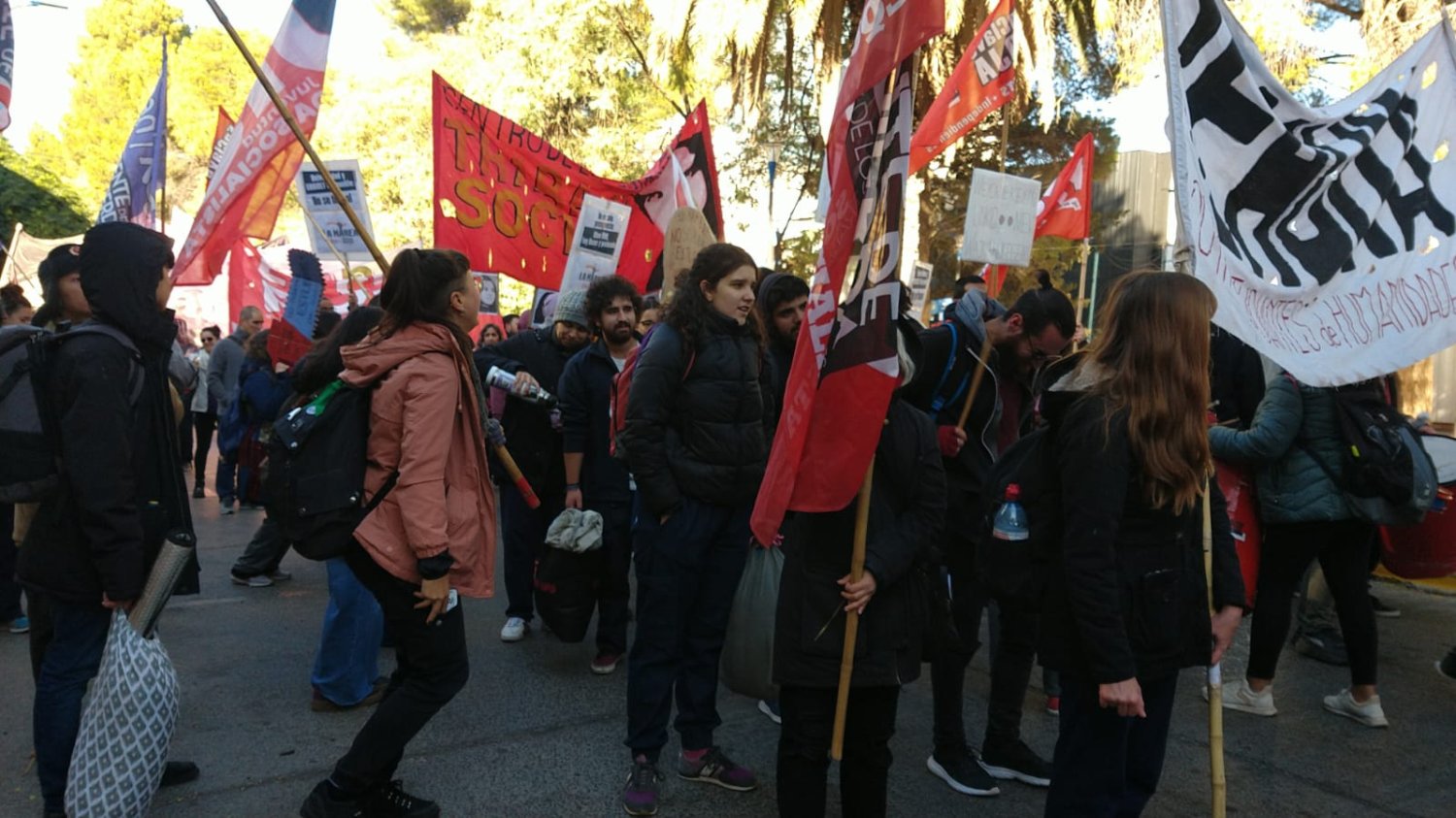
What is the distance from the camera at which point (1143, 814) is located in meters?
3.69

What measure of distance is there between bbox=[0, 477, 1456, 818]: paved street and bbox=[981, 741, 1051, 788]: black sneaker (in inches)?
2.1

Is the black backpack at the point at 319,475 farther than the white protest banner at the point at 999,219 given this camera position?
No

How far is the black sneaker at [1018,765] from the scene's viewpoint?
3952 millimetres

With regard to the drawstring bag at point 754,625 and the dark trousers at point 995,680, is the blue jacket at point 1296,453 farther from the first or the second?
the drawstring bag at point 754,625

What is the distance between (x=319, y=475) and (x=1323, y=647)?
16.8 feet

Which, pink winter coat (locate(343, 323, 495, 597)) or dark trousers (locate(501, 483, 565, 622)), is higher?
pink winter coat (locate(343, 323, 495, 597))

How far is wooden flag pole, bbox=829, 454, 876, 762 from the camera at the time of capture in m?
2.78

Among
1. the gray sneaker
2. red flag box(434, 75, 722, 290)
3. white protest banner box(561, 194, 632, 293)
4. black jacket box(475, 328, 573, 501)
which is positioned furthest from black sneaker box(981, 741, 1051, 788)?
red flag box(434, 75, 722, 290)

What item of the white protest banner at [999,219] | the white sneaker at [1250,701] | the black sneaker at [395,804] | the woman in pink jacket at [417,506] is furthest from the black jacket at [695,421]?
the white protest banner at [999,219]

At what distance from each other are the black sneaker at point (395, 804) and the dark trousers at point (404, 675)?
0.35 ft

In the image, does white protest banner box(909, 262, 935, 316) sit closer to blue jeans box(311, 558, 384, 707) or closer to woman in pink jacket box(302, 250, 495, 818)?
blue jeans box(311, 558, 384, 707)

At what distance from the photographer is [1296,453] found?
14.7 ft

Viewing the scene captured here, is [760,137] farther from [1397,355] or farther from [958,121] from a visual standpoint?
[1397,355]

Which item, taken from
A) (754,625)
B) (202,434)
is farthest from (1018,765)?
(202,434)
